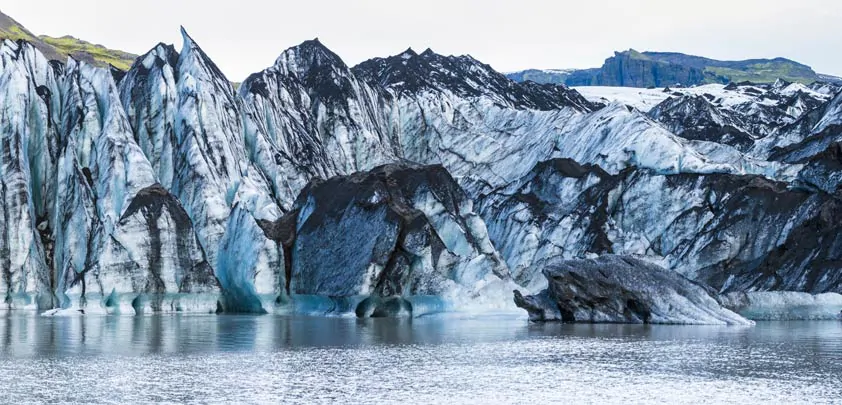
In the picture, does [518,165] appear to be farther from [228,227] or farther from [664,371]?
[664,371]

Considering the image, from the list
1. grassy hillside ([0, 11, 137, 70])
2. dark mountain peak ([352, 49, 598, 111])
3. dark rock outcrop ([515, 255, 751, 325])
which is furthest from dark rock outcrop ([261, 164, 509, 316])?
grassy hillside ([0, 11, 137, 70])

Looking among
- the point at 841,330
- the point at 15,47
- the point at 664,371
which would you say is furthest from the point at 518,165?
the point at 664,371

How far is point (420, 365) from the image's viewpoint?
1238 inches

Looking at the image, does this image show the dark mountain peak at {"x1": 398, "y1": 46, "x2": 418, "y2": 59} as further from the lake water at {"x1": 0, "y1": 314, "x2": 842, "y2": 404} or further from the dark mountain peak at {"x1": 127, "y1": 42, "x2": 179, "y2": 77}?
the lake water at {"x1": 0, "y1": 314, "x2": 842, "y2": 404}

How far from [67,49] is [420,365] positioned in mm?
162869

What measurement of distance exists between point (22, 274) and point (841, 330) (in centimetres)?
5281

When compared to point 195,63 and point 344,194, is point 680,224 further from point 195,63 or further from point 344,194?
point 195,63

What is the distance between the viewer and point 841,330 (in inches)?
1873

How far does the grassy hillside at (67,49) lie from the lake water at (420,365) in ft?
397

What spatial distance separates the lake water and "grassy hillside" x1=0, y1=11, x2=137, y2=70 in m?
121

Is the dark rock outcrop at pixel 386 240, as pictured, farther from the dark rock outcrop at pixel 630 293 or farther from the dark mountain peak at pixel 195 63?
the dark mountain peak at pixel 195 63

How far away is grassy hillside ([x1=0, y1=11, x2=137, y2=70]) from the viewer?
6363 inches

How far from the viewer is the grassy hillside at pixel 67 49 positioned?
530ft

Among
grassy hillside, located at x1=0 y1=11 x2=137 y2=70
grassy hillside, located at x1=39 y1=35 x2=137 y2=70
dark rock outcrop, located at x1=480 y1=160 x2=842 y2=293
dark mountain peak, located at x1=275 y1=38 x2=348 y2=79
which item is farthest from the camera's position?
grassy hillside, located at x1=39 y1=35 x2=137 y2=70
